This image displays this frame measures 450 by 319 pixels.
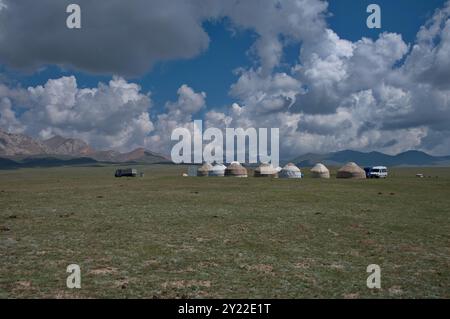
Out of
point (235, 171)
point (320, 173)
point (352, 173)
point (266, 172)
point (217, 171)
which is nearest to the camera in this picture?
point (352, 173)

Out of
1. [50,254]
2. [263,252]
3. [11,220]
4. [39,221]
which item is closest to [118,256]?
[50,254]

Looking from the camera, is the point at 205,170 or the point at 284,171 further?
the point at 205,170

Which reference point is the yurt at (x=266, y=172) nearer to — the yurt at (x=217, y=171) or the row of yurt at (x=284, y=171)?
the row of yurt at (x=284, y=171)

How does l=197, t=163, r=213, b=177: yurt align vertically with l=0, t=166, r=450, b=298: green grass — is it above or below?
above

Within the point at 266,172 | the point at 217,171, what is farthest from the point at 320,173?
the point at 217,171

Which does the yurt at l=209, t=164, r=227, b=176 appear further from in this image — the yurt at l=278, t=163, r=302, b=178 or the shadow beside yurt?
the yurt at l=278, t=163, r=302, b=178

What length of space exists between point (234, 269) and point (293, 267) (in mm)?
2385

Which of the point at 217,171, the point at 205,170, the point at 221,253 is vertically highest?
the point at 205,170

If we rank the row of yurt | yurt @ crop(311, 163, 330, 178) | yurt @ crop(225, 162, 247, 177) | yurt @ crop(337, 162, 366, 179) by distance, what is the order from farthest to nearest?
yurt @ crop(225, 162, 247, 177)
yurt @ crop(311, 163, 330, 178)
the row of yurt
yurt @ crop(337, 162, 366, 179)

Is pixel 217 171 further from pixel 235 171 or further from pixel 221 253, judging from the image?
pixel 221 253

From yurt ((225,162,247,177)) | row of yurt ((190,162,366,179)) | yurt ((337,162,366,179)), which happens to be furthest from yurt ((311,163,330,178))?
yurt ((225,162,247,177))

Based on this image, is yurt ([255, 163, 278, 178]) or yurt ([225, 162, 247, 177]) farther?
yurt ([225, 162, 247, 177])

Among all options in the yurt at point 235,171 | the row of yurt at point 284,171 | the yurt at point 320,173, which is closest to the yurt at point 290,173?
the row of yurt at point 284,171
